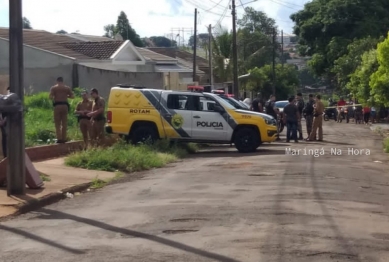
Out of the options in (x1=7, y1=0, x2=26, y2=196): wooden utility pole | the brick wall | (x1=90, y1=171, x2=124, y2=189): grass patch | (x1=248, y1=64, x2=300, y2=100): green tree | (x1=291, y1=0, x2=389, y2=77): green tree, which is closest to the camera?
(x1=7, y1=0, x2=26, y2=196): wooden utility pole

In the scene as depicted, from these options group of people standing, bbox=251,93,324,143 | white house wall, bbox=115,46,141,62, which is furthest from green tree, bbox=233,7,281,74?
group of people standing, bbox=251,93,324,143

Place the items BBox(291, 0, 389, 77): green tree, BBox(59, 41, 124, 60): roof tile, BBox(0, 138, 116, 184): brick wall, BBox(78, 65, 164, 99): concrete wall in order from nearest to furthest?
BBox(0, 138, 116, 184): brick wall → BBox(78, 65, 164, 99): concrete wall → BBox(59, 41, 124, 60): roof tile → BBox(291, 0, 389, 77): green tree

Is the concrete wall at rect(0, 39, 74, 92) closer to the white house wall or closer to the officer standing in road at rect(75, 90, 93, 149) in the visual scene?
the white house wall

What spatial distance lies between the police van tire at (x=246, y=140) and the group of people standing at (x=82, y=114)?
3.97 metres

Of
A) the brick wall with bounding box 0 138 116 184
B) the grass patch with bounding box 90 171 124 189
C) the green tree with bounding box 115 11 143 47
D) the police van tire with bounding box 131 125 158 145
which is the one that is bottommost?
the grass patch with bounding box 90 171 124 189

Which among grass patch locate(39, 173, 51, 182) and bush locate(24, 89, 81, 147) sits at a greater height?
bush locate(24, 89, 81, 147)

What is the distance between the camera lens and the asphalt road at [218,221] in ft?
28.8

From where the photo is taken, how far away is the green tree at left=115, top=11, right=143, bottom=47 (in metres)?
89.2

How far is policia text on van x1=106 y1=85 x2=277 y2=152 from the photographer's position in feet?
77.8

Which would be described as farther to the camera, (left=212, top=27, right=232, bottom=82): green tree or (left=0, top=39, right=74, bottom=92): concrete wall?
(left=212, top=27, right=232, bottom=82): green tree

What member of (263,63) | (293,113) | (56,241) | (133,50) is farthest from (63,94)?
(263,63)

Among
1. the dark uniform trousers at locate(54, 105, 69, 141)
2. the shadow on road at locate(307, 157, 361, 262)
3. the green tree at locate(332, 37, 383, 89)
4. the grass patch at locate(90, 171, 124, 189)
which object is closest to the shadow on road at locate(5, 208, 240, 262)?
the shadow on road at locate(307, 157, 361, 262)

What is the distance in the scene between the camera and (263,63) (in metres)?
90.1

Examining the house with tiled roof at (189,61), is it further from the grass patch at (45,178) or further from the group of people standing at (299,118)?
the grass patch at (45,178)
